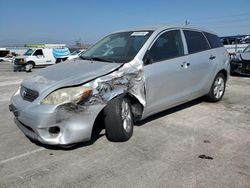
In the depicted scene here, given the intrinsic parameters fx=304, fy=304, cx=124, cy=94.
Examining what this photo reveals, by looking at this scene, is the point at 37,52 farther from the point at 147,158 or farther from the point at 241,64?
the point at 147,158

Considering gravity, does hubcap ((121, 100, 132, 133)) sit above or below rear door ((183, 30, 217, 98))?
below

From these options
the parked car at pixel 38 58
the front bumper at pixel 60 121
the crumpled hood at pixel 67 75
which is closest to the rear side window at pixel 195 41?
the crumpled hood at pixel 67 75

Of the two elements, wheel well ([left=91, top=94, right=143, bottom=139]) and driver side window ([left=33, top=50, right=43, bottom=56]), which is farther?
driver side window ([left=33, top=50, right=43, bottom=56])

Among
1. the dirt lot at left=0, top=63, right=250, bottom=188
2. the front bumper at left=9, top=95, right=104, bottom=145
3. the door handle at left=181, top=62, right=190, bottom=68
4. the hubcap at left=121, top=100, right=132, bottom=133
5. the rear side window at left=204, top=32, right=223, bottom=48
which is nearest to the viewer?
the dirt lot at left=0, top=63, right=250, bottom=188

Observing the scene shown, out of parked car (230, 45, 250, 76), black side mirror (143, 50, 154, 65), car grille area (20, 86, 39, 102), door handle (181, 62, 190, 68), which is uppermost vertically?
black side mirror (143, 50, 154, 65)

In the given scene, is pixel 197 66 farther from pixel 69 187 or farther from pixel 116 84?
pixel 69 187

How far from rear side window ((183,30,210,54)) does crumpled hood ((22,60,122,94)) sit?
6.39 feet

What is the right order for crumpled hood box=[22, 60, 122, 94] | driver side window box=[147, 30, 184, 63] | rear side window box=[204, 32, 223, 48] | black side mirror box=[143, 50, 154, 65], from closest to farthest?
crumpled hood box=[22, 60, 122, 94] → black side mirror box=[143, 50, 154, 65] → driver side window box=[147, 30, 184, 63] → rear side window box=[204, 32, 223, 48]

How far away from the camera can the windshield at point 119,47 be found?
15.7 ft

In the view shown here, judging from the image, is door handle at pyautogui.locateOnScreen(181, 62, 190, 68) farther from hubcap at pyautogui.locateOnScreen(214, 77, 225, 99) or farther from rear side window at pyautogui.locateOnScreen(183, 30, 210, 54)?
hubcap at pyautogui.locateOnScreen(214, 77, 225, 99)

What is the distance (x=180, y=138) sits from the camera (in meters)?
4.61

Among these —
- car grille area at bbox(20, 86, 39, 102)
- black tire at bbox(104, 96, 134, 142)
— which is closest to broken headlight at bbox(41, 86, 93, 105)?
car grille area at bbox(20, 86, 39, 102)

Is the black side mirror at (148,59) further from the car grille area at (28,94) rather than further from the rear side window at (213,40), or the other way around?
the rear side window at (213,40)

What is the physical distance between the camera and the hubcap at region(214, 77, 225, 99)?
6787mm
